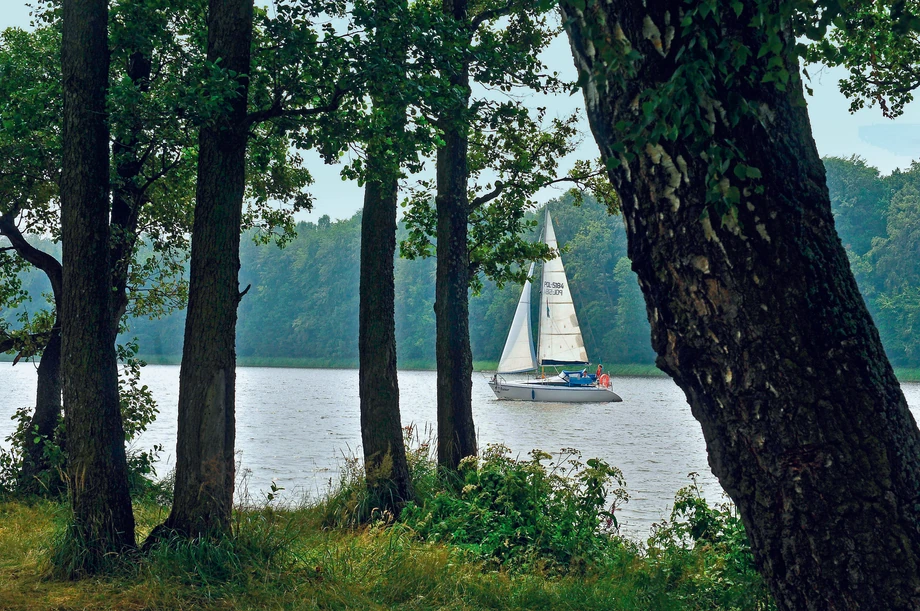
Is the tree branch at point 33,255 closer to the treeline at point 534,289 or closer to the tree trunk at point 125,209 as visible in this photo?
the tree trunk at point 125,209

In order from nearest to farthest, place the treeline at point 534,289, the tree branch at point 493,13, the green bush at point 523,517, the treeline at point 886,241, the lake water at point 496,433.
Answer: the green bush at point 523,517, the tree branch at point 493,13, the lake water at point 496,433, the treeline at point 886,241, the treeline at point 534,289

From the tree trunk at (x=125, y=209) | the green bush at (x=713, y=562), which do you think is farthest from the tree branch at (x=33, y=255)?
the green bush at (x=713, y=562)

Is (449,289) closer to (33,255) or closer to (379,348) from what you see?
(379,348)

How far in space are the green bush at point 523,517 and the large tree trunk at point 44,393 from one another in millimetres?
5188

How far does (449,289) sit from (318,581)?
5379 mm

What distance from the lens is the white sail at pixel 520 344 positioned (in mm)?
46969

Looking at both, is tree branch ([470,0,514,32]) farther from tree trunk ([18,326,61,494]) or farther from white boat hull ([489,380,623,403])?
white boat hull ([489,380,623,403])

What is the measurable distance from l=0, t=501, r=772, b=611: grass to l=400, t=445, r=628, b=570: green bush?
423 millimetres

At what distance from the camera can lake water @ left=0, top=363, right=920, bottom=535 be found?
19172mm

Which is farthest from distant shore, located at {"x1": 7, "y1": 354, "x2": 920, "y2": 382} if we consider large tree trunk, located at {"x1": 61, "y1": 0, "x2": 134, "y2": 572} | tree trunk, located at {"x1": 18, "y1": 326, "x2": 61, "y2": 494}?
large tree trunk, located at {"x1": 61, "y1": 0, "x2": 134, "y2": 572}

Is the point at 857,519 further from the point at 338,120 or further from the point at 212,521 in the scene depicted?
the point at 338,120

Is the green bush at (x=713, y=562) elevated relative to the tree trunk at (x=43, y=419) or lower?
lower

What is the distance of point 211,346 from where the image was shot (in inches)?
264

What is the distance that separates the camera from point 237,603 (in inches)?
223
